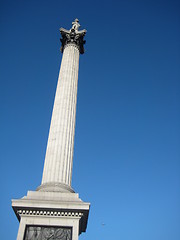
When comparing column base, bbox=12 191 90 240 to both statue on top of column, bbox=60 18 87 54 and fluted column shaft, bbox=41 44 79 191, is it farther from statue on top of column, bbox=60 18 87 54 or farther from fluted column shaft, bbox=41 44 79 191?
statue on top of column, bbox=60 18 87 54

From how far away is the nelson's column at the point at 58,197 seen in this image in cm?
1444

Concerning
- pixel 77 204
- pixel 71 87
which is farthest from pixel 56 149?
pixel 71 87

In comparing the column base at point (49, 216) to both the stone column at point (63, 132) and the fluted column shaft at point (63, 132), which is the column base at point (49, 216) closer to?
the stone column at point (63, 132)

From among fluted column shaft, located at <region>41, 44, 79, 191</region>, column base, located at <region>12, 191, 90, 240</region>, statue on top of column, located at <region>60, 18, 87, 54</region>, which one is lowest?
column base, located at <region>12, 191, 90, 240</region>

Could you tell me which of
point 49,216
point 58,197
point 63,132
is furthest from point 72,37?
point 49,216

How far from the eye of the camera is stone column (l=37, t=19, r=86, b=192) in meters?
17.3

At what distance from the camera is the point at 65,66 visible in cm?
2466

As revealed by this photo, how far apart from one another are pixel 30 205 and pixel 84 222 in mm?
3698

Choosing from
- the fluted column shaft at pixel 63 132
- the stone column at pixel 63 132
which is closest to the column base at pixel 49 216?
the stone column at pixel 63 132

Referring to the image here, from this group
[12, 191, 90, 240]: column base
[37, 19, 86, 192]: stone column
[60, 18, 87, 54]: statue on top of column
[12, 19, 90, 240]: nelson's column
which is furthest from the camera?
[60, 18, 87, 54]: statue on top of column

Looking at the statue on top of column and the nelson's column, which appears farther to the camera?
the statue on top of column

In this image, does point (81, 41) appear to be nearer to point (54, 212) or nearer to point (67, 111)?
point (67, 111)

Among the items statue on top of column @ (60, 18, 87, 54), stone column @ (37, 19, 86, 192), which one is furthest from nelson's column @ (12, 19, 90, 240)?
statue on top of column @ (60, 18, 87, 54)

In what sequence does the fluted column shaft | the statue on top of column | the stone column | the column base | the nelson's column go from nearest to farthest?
the column base < the nelson's column < the stone column < the fluted column shaft < the statue on top of column
